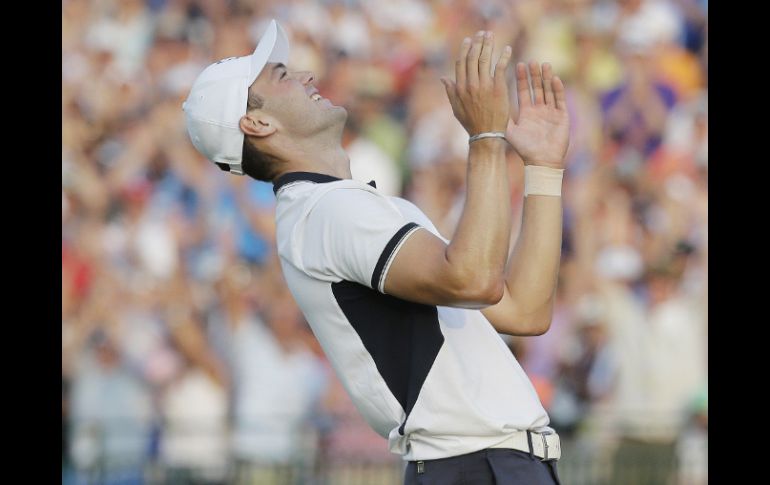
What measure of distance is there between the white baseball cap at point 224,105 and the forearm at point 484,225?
1.00m

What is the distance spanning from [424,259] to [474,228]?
173 millimetres

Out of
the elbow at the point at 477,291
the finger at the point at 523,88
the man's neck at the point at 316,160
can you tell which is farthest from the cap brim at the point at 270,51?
the elbow at the point at 477,291

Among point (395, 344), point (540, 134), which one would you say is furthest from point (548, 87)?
point (395, 344)

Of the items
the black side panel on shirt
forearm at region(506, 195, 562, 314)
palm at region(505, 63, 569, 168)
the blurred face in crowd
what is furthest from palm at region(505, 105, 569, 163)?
the black side panel on shirt

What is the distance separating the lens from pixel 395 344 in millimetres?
3688

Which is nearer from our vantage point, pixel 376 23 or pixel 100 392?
pixel 100 392

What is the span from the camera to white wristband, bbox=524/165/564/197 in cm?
402

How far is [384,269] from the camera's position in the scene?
346cm

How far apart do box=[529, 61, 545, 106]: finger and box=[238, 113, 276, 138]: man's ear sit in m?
0.87

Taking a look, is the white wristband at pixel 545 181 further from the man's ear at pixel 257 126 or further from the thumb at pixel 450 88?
the man's ear at pixel 257 126

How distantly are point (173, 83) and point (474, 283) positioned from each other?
6186 mm

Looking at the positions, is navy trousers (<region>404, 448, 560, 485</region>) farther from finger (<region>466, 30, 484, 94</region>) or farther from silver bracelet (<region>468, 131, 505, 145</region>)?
finger (<region>466, 30, 484, 94</region>)
